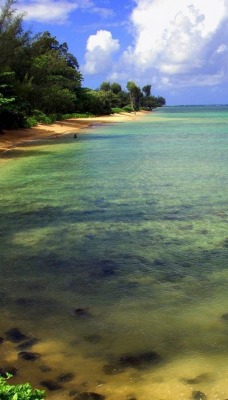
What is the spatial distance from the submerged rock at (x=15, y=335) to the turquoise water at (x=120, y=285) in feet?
0.24

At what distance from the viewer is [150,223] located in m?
9.55

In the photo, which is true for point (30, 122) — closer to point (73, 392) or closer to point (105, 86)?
point (73, 392)

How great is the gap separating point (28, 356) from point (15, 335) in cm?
49

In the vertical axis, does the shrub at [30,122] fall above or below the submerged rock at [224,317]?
above

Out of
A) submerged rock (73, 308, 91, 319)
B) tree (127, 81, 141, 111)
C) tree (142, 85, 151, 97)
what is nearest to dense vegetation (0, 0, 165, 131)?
submerged rock (73, 308, 91, 319)

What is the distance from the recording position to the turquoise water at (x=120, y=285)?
4359 mm

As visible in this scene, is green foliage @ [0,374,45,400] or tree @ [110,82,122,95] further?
tree @ [110,82,122,95]

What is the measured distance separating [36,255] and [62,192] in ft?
18.4

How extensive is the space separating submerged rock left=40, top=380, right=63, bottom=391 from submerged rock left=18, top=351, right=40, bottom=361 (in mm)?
430

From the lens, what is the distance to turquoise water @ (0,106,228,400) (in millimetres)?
4359

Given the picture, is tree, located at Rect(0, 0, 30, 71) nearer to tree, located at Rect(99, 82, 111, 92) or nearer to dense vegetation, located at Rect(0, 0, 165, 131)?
dense vegetation, located at Rect(0, 0, 165, 131)

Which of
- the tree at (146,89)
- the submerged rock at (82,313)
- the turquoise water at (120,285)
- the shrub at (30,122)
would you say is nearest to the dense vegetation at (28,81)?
the shrub at (30,122)

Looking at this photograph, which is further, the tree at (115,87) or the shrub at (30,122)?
the tree at (115,87)

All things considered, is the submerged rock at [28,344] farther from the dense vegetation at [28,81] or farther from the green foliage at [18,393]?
the dense vegetation at [28,81]
